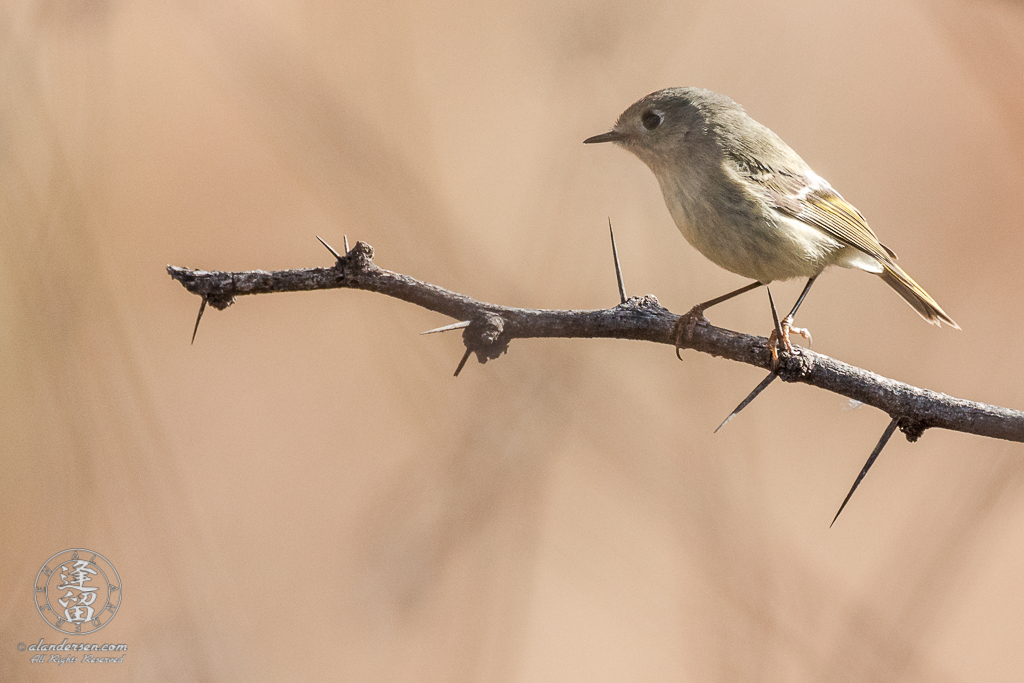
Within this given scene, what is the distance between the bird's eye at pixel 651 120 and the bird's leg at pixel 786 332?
0.28m

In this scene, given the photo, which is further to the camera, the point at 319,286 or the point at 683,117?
the point at 683,117

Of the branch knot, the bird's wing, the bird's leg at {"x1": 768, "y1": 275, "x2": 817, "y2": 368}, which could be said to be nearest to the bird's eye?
the bird's wing

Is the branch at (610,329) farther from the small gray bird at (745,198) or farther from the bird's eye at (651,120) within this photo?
the bird's eye at (651,120)

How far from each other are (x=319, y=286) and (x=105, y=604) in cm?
61

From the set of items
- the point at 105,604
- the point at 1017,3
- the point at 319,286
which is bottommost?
the point at 105,604

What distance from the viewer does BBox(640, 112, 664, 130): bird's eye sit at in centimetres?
92

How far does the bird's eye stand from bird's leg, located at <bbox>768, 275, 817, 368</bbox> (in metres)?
0.28

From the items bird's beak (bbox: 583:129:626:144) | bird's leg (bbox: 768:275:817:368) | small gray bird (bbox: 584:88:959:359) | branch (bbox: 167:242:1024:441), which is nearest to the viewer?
branch (bbox: 167:242:1024:441)

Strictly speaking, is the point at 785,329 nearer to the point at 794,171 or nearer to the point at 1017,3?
the point at 794,171

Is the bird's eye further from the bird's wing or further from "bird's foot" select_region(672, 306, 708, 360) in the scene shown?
"bird's foot" select_region(672, 306, 708, 360)

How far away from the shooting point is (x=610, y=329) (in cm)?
67

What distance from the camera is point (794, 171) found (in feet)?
3.02

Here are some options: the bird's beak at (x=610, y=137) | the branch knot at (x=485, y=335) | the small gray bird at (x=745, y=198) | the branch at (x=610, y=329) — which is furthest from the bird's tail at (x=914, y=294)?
the branch knot at (x=485, y=335)

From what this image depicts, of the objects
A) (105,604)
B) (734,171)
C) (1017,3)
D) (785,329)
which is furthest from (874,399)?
(105,604)
